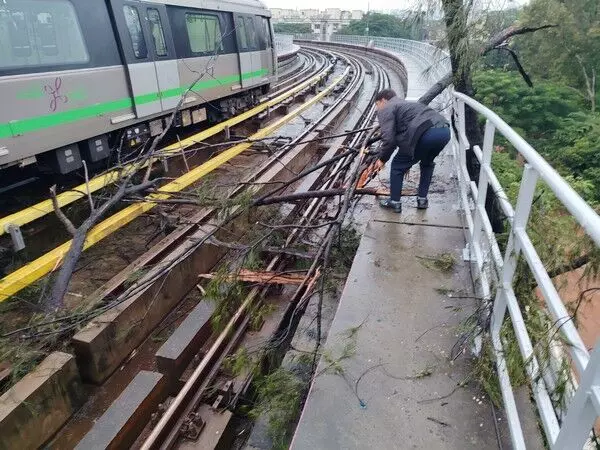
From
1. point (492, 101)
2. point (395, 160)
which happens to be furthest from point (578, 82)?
point (395, 160)

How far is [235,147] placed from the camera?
9.47 m

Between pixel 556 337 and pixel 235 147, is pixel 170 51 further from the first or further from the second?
pixel 556 337

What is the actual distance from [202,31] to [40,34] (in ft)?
14.6

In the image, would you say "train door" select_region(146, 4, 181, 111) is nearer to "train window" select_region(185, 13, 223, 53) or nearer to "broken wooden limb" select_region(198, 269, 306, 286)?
"train window" select_region(185, 13, 223, 53)

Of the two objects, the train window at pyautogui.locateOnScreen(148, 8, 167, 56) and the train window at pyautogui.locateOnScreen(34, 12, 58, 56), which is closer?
the train window at pyautogui.locateOnScreen(34, 12, 58, 56)

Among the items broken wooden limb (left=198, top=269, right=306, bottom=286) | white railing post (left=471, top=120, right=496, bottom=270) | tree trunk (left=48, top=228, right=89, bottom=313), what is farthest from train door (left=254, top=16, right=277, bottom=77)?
white railing post (left=471, top=120, right=496, bottom=270)

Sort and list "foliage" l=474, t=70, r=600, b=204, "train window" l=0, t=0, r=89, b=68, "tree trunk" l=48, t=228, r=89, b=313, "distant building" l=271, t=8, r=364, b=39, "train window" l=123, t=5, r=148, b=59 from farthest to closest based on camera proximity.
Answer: "distant building" l=271, t=8, r=364, b=39 < "foliage" l=474, t=70, r=600, b=204 < "train window" l=123, t=5, r=148, b=59 < "train window" l=0, t=0, r=89, b=68 < "tree trunk" l=48, t=228, r=89, b=313

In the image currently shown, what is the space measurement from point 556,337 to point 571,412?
0.36 m

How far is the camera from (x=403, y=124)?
15.1 ft

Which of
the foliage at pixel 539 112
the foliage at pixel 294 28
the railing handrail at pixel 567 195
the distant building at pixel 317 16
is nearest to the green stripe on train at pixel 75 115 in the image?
the railing handrail at pixel 567 195

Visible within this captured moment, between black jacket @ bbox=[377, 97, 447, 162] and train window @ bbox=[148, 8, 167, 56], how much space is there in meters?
5.70

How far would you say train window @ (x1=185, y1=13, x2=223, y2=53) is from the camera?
9.59 metres

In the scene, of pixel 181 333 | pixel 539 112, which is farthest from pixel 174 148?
pixel 539 112

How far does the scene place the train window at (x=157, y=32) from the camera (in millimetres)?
8383
